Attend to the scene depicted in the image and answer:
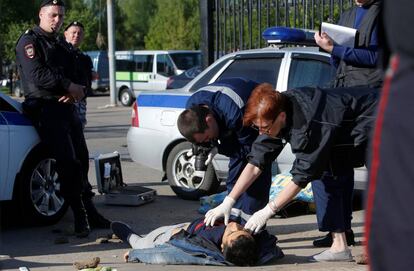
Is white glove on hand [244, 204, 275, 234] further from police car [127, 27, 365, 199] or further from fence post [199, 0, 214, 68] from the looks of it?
fence post [199, 0, 214, 68]

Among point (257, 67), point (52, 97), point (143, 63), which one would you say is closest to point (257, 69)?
point (257, 67)

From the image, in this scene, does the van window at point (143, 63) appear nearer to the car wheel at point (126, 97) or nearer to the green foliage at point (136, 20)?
the car wheel at point (126, 97)

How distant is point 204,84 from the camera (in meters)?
8.74

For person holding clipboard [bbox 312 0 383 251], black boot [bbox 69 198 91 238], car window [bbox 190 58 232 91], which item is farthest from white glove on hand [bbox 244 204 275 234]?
car window [bbox 190 58 232 91]

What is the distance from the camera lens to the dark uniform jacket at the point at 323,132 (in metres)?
5.02

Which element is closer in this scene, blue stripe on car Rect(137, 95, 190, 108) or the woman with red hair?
the woman with red hair

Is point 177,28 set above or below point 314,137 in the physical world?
below

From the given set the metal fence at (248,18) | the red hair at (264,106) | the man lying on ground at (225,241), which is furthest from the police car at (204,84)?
the red hair at (264,106)

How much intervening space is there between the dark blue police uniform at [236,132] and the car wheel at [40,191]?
1.94m

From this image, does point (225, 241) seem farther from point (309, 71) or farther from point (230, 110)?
point (309, 71)

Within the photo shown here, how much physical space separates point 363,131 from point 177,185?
380 centimetres

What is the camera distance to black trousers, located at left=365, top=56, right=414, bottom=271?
1977 mm

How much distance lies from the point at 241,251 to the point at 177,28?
43833 millimetres

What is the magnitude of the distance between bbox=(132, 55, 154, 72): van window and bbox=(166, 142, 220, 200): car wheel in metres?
21.6
